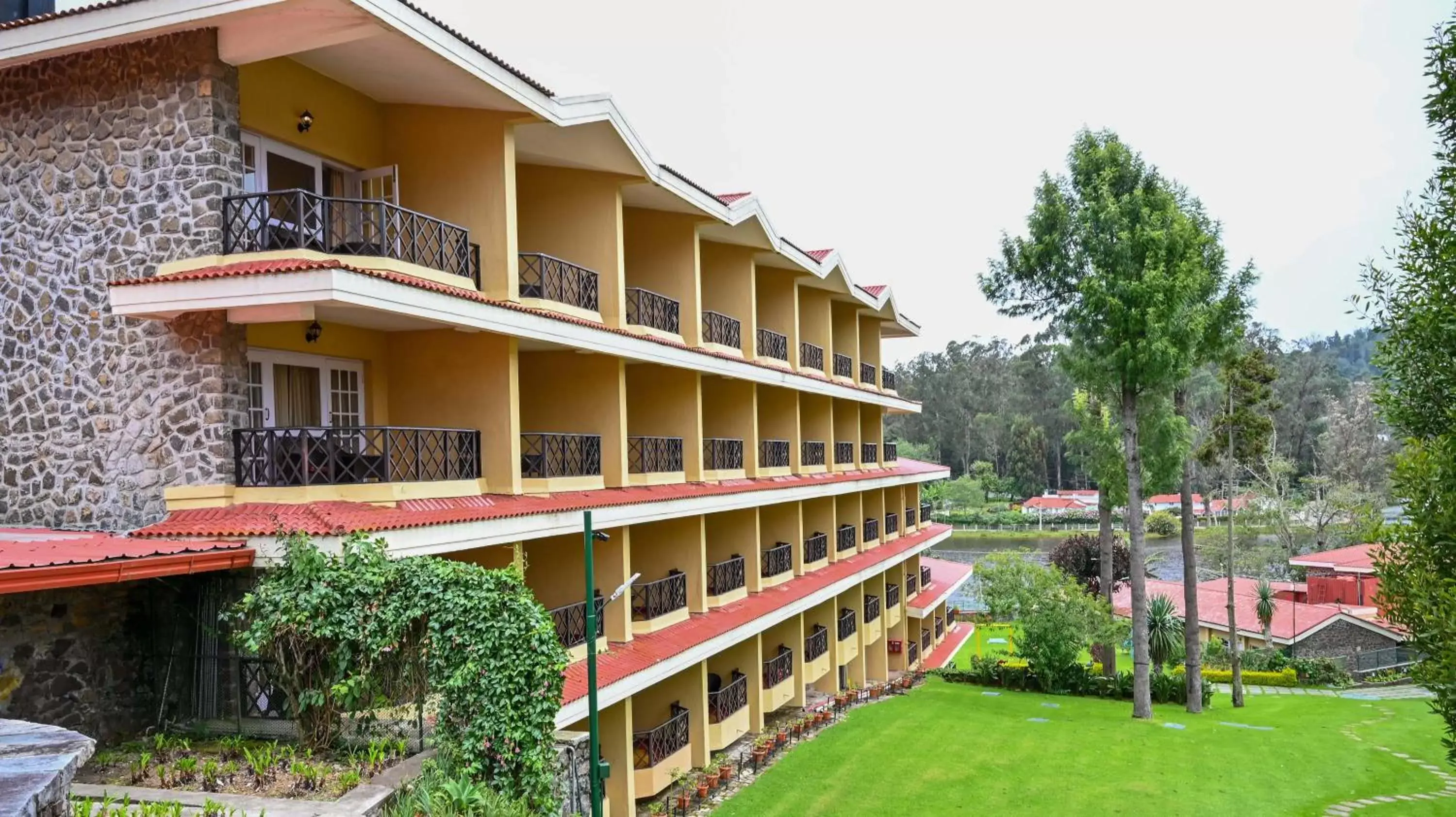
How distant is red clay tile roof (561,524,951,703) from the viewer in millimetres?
15805

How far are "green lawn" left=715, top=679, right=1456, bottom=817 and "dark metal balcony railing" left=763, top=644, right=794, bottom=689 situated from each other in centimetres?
182

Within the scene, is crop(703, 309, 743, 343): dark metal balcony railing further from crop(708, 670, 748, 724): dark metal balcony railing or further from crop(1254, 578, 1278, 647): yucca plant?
crop(1254, 578, 1278, 647): yucca plant

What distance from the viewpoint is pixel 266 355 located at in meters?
13.5

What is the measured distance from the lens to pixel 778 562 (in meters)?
27.7

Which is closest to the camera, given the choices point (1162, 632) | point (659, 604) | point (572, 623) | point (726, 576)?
point (572, 623)

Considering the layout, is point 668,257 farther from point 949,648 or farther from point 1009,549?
point 1009,549

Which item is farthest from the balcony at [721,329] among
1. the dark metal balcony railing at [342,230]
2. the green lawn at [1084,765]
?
the green lawn at [1084,765]

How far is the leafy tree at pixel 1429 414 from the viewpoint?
1076 cm

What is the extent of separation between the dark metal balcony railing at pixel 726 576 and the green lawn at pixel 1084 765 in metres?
4.14

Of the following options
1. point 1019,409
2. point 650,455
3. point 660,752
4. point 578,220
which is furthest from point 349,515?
point 1019,409

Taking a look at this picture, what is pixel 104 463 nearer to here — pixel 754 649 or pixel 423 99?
pixel 423 99

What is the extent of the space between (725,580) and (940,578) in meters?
29.1

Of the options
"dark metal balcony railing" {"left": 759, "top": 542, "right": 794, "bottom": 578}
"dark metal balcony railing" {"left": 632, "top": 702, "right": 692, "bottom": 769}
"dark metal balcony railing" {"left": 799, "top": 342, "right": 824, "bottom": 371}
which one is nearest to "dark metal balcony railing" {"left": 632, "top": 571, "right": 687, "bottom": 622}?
"dark metal balcony railing" {"left": 632, "top": 702, "right": 692, "bottom": 769}

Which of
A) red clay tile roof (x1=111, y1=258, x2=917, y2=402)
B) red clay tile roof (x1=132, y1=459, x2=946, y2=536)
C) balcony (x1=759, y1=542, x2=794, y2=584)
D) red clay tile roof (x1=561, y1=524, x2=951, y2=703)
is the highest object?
red clay tile roof (x1=111, y1=258, x2=917, y2=402)
